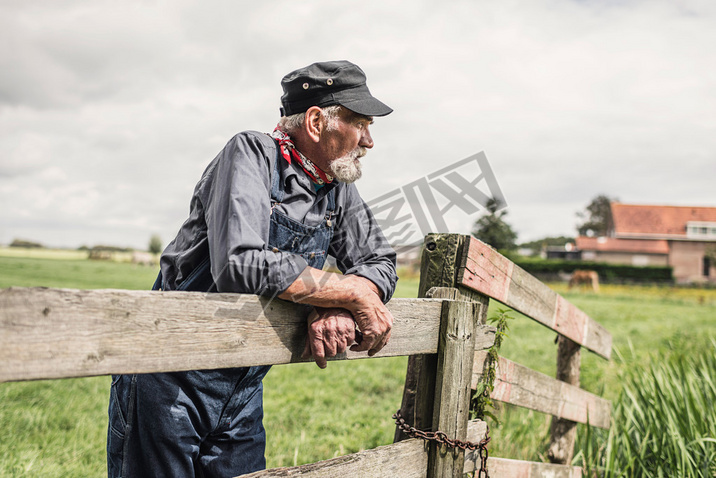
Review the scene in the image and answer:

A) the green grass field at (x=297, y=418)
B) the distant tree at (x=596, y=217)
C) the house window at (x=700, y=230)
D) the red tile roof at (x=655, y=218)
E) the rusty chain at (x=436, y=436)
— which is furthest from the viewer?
the distant tree at (x=596, y=217)

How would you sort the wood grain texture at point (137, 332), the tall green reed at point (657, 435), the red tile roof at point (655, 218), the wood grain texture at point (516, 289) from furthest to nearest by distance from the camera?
the red tile roof at point (655, 218)
the tall green reed at point (657, 435)
the wood grain texture at point (516, 289)
the wood grain texture at point (137, 332)

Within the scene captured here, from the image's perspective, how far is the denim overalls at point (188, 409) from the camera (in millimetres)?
1869

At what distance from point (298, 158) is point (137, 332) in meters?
0.96

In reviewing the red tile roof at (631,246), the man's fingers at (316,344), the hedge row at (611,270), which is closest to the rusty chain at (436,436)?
the man's fingers at (316,344)

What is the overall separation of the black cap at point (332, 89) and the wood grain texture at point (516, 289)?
75 centimetres

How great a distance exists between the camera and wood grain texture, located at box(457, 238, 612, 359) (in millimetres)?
2303

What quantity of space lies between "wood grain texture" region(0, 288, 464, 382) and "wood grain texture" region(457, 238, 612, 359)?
0.94 meters

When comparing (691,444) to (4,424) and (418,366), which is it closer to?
(418,366)

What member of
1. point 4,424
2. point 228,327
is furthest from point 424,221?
point 4,424

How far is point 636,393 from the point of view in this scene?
4504mm

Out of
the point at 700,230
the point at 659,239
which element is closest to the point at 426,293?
the point at 659,239

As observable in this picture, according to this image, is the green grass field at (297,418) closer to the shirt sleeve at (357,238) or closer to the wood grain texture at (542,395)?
the wood grain texture at (542,395)

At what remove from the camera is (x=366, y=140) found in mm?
2072

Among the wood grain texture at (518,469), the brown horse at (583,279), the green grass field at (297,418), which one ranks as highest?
the brown horse at (583,279)
